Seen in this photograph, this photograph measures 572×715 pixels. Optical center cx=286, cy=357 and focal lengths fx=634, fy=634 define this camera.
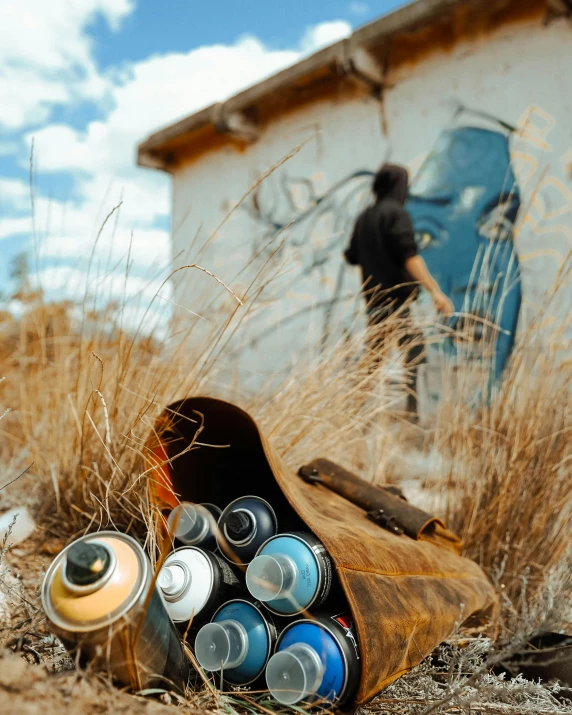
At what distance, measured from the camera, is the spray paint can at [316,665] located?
3.45 feet

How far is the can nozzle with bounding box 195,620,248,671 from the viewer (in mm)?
1141

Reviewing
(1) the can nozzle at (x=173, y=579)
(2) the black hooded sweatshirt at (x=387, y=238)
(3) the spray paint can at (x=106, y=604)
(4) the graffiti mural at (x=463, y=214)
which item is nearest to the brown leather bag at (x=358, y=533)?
(1) the can nozzle at (x=173, y=579)

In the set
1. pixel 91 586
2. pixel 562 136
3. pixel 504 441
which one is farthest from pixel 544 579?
pixel 562 136

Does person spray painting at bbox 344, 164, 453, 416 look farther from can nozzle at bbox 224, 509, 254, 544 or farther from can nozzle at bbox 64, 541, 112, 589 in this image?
can nozzle at bbox 64, 541, 112, 589

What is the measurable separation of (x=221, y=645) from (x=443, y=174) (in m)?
4.59

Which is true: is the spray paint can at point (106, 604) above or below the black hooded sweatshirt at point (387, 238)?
below

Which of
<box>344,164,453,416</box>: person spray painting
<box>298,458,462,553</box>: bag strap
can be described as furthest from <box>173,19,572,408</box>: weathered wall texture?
<box>298,458,462,553</box>: bag strap

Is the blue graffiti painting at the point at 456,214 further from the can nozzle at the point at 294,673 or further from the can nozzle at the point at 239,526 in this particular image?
the can nozzle at the point at 294,673

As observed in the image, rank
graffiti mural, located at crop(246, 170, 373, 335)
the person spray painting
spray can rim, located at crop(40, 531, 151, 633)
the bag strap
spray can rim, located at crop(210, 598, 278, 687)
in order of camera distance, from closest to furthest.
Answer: spray can rim, located at crop(40, 531, 151, 633), spray can rim, located at crop(210, 598, 278, 687), the bag strap, the person spray painting, graffiti mural, located at crop(246, 170, 373, 335)

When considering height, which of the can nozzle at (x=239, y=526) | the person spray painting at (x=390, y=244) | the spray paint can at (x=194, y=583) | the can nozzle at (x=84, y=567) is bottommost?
the spray paint can at (x=194, y=583)

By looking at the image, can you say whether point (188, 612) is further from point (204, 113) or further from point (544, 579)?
point (204, 113)

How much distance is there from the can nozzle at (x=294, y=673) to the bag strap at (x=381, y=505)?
0.52 m

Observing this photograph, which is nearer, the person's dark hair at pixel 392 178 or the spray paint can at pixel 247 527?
the spray paint can at pixel 247 527

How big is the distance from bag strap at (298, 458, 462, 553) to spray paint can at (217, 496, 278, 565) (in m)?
0.36
